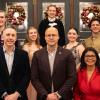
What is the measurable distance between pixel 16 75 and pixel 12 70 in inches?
3.1

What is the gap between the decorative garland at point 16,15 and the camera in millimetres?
7562

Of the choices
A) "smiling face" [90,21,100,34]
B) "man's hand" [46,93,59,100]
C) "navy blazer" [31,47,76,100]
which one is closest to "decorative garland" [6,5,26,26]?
"smiling face" [90,21,100,34]

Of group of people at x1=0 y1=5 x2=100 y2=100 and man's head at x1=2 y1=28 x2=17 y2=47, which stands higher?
man's head at x1=2 y1=28 x2=17 y2=47

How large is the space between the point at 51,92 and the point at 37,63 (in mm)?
351

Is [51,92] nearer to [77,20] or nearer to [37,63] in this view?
[37,63]

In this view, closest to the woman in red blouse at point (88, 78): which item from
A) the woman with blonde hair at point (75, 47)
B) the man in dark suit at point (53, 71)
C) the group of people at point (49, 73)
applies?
the group of people at point (49, 73)

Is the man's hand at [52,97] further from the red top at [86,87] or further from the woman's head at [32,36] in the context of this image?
the woman's head at [32,36]

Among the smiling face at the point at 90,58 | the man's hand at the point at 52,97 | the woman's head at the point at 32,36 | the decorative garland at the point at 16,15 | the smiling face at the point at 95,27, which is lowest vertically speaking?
the man's hand at the point at 52,97

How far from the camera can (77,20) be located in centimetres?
818

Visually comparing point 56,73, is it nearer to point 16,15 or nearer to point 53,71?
point 53,71

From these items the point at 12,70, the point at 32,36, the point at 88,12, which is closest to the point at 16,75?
the point at 12,70

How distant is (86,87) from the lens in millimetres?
3869

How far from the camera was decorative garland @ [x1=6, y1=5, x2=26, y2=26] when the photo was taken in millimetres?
7562

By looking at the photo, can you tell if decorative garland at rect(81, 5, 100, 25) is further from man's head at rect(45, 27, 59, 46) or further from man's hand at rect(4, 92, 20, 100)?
man's hand at rect(4, 92, 20, 100)
